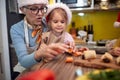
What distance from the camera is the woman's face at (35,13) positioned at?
0.94 m

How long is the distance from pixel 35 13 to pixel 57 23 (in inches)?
7.5

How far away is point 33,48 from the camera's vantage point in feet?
3.14

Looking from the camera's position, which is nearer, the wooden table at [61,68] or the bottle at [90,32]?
the wooden table at [61,68]

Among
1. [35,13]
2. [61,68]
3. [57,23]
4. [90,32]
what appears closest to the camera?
[61,68]

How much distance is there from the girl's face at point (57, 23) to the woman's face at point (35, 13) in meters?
0.12

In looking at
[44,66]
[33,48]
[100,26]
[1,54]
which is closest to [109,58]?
[44,66]

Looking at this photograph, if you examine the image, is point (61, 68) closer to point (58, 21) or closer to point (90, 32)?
point (58, 21)

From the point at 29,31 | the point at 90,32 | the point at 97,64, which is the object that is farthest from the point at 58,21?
the point at 90,32

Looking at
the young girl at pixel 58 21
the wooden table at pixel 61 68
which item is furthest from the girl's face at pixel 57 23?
the wooden table at pixel 61 68

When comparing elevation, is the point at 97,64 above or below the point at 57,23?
below

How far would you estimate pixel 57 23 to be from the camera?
1.09 metres

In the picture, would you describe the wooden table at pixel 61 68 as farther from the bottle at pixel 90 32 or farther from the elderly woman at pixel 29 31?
the bottle at pixel 90 32

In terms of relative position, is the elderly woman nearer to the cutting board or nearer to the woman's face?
the woman's face

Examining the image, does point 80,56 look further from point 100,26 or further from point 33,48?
point 100,26
